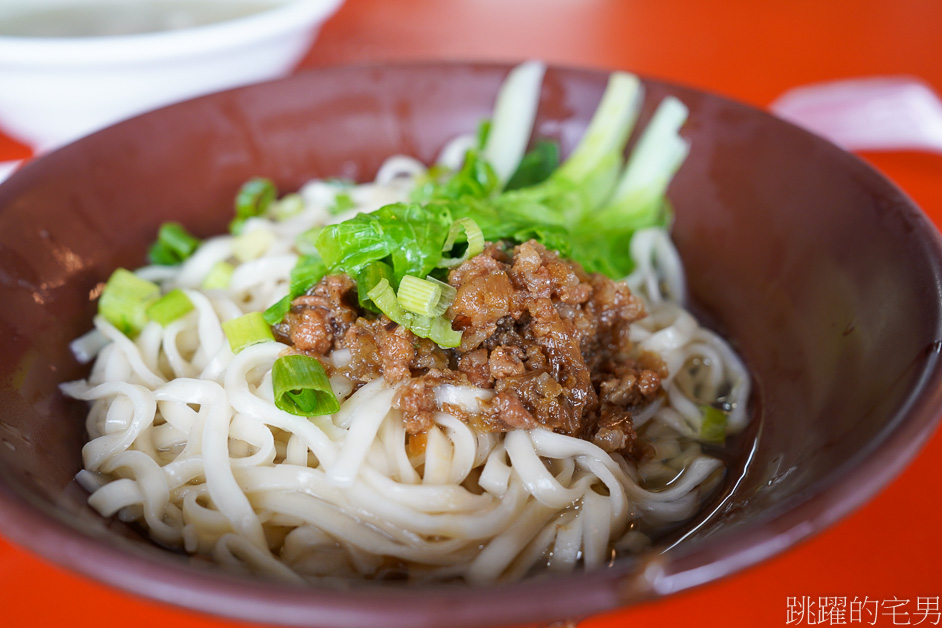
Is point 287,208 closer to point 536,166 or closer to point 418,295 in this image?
point 536,166

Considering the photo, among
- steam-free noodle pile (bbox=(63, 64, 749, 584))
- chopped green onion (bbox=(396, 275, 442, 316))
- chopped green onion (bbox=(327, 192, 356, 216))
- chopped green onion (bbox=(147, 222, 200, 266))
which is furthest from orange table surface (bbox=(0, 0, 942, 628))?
chopped green onion (bbox=(327, 192, 356, 216))

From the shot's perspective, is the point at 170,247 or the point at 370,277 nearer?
the point at 370,277

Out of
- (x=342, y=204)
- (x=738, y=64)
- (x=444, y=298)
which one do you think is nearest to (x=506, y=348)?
(x=444, y=298)

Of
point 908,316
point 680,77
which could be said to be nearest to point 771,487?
point 908,316

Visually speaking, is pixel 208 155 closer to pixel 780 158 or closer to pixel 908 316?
pixel 780 158

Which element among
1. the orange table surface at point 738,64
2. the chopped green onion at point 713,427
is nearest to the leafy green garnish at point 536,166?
the chopped green onion at point 713,427

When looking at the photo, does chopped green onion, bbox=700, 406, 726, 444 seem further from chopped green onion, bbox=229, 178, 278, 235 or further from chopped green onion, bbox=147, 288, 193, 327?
chopped green onion, bbox=229, 178, 278, 235
